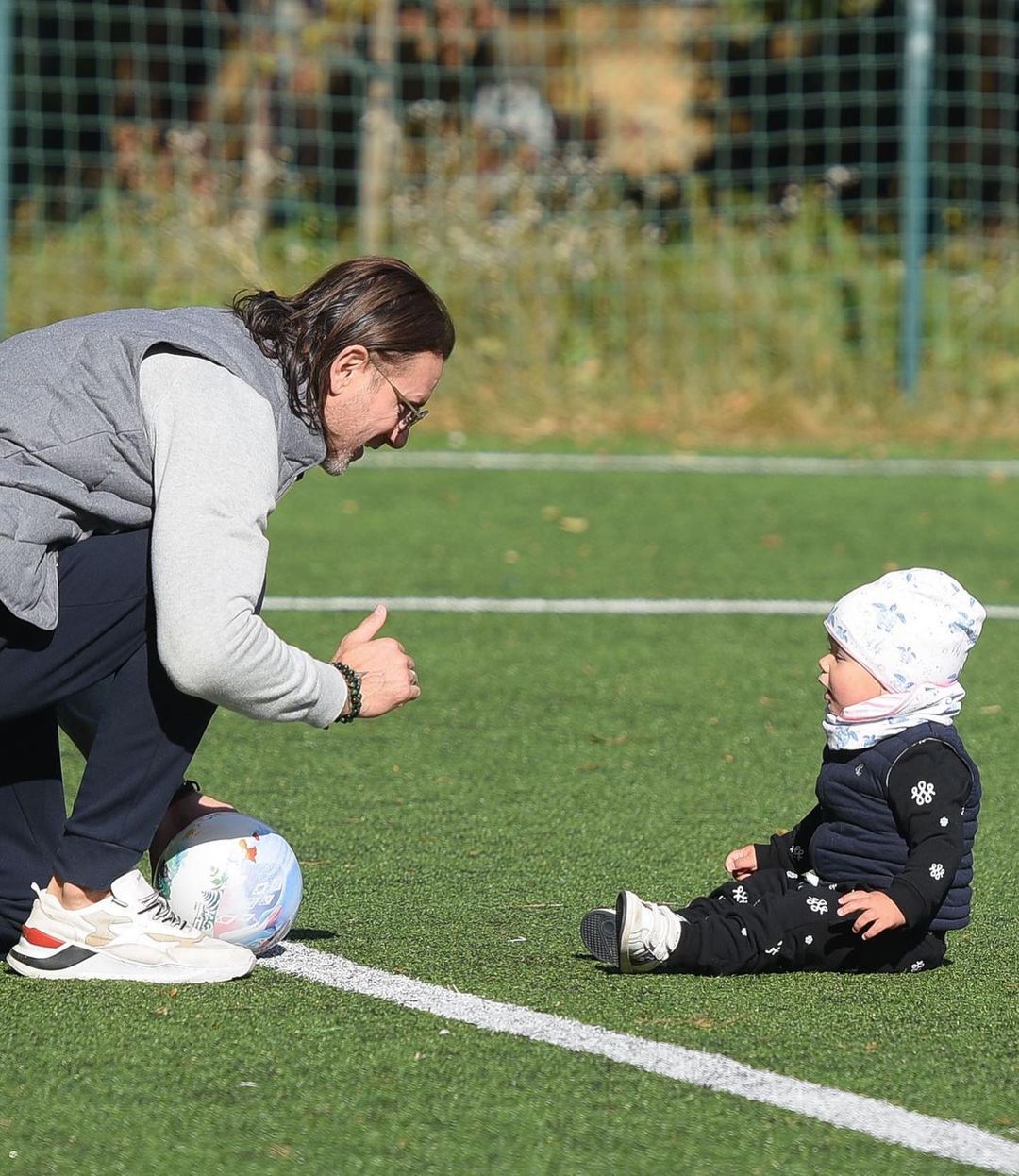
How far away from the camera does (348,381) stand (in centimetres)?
342

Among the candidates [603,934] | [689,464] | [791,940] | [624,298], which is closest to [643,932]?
[603,934]

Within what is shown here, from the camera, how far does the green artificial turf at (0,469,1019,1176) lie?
9.27 feet

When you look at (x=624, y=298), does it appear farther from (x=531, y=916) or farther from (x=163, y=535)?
(x=163, y=535)

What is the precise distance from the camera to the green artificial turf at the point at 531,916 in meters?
2.82

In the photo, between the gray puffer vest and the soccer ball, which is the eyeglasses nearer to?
the gray puffer vest

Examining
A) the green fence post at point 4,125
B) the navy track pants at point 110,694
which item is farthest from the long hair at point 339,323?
the green fence post at point 4,125

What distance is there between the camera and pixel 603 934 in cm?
354

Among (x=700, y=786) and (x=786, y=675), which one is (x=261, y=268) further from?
(x=700, y=786)

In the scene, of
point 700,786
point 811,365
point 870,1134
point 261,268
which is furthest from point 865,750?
point 261,268

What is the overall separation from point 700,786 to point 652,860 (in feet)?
2.28

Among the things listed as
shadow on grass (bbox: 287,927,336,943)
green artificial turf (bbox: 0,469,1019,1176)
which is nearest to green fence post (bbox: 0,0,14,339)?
green artificial turf (bbox: 0,469,1019,1176)

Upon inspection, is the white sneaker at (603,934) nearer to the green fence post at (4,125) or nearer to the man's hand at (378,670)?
the man's hand at (378,670)

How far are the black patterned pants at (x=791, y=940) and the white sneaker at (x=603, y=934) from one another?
0.12m

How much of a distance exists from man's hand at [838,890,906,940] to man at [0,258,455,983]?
33.6 inches
